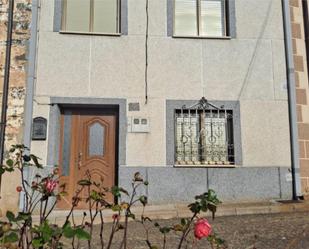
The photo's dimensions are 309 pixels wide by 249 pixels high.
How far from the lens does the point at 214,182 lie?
8.14 meters

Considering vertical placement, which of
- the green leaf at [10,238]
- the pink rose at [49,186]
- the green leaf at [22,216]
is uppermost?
the pink rose at [49,186]

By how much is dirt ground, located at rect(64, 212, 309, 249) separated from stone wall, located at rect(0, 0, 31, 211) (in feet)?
8.62

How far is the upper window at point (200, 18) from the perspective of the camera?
29.0 feet

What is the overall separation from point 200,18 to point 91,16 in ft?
8.26

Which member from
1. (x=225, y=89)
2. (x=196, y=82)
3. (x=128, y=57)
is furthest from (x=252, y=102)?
(x=128, y=57)

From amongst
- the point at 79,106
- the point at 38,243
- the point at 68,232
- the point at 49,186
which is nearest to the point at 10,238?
the point at 38,243

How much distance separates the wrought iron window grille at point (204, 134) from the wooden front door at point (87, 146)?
1.50 meters

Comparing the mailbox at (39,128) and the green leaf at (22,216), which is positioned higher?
the mailbox at (39,128)

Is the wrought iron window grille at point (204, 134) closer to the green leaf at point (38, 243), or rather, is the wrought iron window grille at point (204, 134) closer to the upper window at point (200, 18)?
the upper window at point (200, 18)

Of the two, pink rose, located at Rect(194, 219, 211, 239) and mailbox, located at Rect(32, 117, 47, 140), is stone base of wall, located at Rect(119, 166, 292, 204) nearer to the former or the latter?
mailbox, located at Rect(32, 117, 47, 140)

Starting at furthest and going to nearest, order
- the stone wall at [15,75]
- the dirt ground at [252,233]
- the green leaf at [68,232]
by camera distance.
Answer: the stone wall at [15,75], the dirt ground at [252,233], the green leaf at [68,232]

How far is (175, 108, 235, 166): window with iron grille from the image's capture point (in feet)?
27.2

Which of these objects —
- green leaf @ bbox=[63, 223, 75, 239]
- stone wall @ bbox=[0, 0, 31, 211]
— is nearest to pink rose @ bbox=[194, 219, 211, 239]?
green leaf @ bbox=[63, 223, 75, 239]

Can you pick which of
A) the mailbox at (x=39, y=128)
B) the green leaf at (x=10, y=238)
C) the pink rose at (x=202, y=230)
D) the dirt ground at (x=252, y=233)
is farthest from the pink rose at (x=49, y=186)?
the mailbox at (x=39, y=128)
